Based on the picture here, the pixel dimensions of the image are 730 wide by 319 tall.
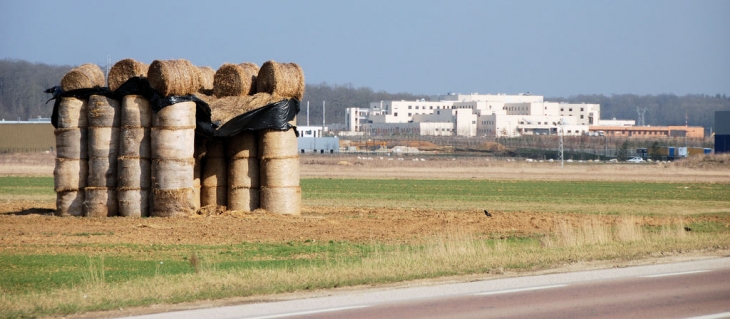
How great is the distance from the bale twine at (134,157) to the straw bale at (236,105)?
1.94m

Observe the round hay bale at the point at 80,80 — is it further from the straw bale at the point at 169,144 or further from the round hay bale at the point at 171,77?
the straw bale at the point at 169,144

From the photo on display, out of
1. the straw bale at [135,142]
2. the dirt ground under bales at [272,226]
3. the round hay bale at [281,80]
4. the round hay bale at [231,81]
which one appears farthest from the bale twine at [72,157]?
the round hay bale at [281,80]

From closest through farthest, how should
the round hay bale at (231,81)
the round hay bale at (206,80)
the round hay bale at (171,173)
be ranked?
the round hay bale at (171,173) → the round hay bale at (231,81) → the round hay bale at (206,80)

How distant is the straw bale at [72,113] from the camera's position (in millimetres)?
27500

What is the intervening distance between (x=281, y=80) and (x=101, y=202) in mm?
6175

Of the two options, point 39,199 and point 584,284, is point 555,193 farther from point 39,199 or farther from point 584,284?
point 584,284

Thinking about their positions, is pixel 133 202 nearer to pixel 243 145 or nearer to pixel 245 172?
pixel 245 172

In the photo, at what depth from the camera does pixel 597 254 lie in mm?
19391

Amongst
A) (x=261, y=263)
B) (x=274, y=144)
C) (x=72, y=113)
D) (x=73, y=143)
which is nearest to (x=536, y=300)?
(x=261, y=263)

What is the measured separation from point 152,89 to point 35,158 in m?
74.3

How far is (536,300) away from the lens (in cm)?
1416

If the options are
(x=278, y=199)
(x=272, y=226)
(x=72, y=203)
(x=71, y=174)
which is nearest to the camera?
(x=272, y=226)

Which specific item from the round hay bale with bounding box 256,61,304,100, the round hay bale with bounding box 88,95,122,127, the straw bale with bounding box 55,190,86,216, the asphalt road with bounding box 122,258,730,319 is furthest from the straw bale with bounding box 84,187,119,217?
the asphalt road with bounding box 122,258,730,319

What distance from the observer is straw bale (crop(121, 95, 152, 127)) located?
87.6ft
